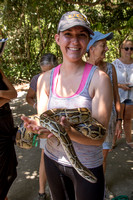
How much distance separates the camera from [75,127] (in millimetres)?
1731

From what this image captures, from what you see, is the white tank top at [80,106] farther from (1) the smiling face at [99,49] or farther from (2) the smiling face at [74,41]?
(1) the smiling face at [99,49]

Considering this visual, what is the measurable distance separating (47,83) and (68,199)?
121 centimetres

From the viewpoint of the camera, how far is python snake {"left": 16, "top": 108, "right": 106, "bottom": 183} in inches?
64.2

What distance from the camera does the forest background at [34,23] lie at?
10102mm

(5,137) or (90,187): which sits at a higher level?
(5,137)

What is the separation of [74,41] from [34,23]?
38.8 feet

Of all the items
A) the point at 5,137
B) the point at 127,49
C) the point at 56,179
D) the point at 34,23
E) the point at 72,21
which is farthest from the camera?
the point at 34,23

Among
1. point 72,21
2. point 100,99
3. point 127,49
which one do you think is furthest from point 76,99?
point 127,49

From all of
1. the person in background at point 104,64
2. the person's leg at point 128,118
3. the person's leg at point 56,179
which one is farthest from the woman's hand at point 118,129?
the person's leg at point 128,118

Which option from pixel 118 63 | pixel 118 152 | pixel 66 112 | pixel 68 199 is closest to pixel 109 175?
pixel 118 152

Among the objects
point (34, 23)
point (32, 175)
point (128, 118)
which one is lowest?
point (32, 175)

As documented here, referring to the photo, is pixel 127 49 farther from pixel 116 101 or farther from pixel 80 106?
pixel 80 106

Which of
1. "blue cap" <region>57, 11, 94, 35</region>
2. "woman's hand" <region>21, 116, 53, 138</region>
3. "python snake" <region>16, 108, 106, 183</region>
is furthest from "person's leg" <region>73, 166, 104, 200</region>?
"blue cap" <region>57, 11, 94, 35</region>

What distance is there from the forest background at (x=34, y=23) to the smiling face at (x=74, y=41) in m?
7.13
